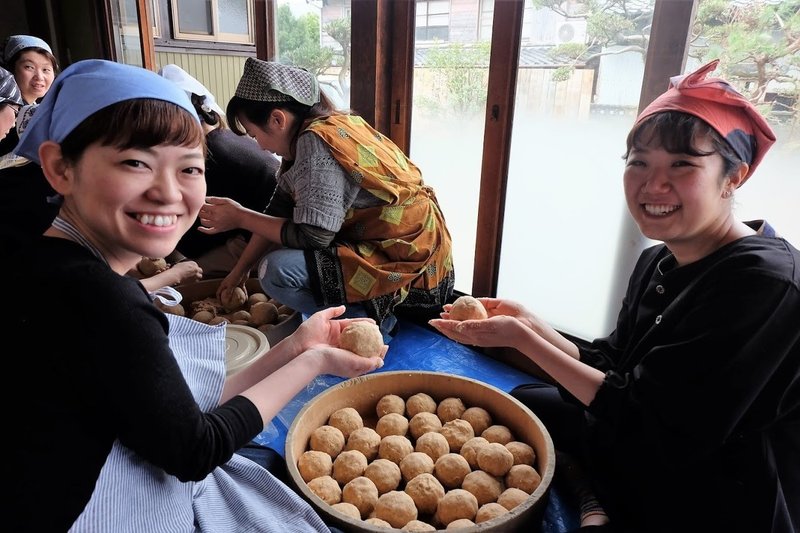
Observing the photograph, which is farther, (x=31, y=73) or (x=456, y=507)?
(x=31, y=73)

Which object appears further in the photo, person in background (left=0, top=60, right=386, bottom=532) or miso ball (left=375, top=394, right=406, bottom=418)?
miso ball (left=375, top=394, right=406, bottom=418)

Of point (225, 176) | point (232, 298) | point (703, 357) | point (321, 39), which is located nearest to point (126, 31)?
point (321, 39)

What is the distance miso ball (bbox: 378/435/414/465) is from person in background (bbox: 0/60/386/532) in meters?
0.66

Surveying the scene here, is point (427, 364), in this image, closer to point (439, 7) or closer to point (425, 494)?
point (425, 494)

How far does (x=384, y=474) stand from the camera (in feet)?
5.09

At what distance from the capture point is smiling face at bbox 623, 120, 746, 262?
1250 mm

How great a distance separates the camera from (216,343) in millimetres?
1325

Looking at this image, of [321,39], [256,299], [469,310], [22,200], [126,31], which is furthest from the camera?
[126,31]

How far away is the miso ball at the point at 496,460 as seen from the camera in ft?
5.14

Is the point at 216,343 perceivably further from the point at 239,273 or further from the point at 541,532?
the point at 239,273

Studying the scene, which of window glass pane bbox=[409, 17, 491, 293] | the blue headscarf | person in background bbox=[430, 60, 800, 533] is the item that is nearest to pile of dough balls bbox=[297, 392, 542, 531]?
person in background bbox=[430, 60, 800, 533]

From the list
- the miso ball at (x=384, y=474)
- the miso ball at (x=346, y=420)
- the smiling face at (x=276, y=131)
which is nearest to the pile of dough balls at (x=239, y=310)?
the smiling face at (x=276, y=131)

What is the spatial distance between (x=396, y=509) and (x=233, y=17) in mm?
5625

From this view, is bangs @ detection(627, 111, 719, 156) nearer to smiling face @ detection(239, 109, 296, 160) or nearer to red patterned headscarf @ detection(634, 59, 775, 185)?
red patterned headscarf @ detection(634, 59, 775, 185)
